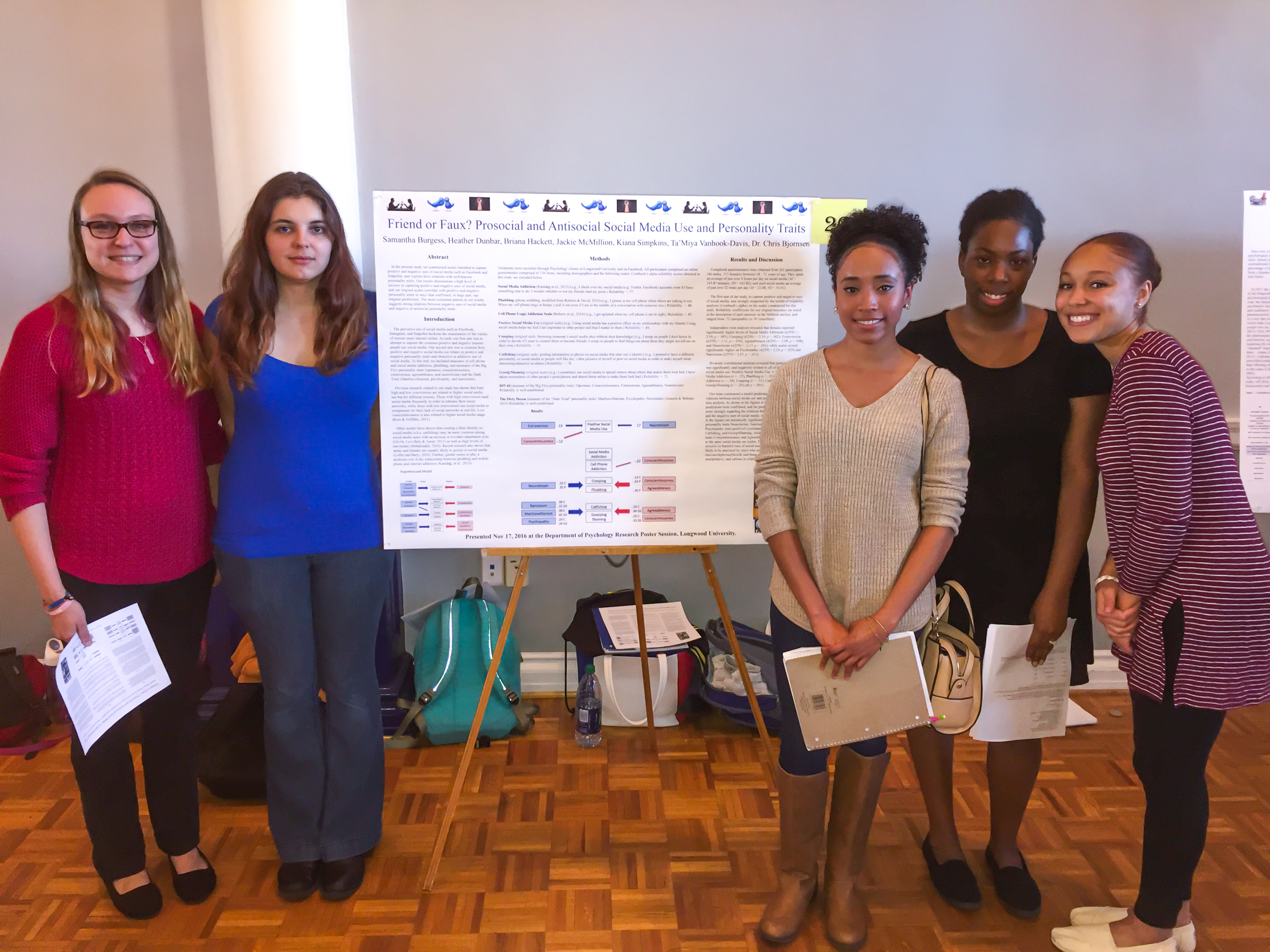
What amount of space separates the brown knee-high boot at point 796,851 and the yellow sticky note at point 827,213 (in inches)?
48.9

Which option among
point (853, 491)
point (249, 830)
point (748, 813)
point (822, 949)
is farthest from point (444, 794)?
point (853, 491)

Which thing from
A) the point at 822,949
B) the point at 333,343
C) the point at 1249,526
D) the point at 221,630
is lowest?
the point at 822,949

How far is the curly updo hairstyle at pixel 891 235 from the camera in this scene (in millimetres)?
1622

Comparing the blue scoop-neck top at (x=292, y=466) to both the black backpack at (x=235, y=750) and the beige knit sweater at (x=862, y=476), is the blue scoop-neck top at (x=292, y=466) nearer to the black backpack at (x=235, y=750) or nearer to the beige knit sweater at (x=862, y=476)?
the black backpack at (x=235, y=750)

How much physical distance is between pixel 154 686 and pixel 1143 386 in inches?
80.9

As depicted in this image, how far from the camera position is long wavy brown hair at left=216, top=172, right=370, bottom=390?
171 centimetres

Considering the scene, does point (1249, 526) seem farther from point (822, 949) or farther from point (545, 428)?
point (545, 428)

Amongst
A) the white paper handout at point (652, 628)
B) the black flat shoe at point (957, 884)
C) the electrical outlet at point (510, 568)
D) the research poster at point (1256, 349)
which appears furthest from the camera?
the electrical outlet at point (510, 568)

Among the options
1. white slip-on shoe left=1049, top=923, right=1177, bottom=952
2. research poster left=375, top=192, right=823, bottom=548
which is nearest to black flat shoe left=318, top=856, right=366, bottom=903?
research poster left=375, top=192, right=823, bottom=548

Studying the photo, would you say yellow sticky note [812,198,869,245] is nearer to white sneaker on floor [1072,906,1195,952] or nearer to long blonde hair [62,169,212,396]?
long blonde hair [62,169,212,396]

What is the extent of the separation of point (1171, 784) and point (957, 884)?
56 centimetres

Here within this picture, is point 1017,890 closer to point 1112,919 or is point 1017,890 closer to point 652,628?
point 1112,919

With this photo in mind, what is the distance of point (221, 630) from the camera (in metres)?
2.73

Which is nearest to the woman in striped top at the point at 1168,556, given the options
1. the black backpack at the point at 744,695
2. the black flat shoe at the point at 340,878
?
the black backpack at the point at 744,695
